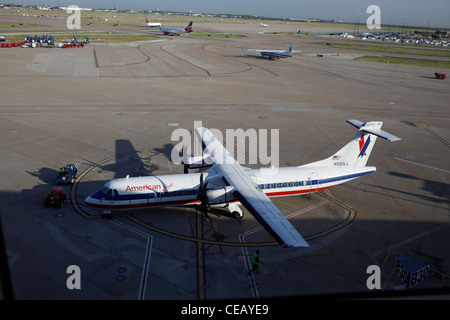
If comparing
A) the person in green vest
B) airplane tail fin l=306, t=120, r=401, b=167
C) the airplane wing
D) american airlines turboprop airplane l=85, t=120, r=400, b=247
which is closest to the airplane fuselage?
american airlines turboprop airplane l=85, t=120, r=400, b=247

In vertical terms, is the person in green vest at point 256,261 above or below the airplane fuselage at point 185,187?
below

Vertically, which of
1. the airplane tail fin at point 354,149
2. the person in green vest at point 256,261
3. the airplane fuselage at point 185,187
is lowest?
the person in green vest at point 256,261

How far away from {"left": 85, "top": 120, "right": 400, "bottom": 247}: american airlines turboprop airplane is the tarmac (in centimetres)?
150

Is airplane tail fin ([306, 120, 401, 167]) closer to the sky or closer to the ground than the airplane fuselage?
closer to the sky

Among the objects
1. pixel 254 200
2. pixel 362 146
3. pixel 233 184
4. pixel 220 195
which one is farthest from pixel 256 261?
pixel 362 146

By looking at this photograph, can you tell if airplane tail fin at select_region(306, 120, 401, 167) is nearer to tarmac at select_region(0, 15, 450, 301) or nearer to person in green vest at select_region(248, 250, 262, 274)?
tarmac at select_region(0, 15, 450, 301)

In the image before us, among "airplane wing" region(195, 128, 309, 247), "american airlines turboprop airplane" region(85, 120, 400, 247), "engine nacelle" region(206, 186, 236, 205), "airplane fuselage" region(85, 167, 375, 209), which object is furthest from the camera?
"airplane fuselage" region(85, 167, 375, 209)

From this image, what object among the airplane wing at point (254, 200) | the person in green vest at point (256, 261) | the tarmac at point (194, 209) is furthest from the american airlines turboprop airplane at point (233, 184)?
the person in green vest at point (256, 261)

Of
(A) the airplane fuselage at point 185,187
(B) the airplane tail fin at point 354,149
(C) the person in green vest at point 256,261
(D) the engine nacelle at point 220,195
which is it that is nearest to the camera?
(C) the person in green vest at point 256,261

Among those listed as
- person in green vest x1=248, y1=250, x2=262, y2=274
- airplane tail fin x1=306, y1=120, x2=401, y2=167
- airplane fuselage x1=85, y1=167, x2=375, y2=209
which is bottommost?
person in green vest x1=248, y1=250, x2=262, y2=274

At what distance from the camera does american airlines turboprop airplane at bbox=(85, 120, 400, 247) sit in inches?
870

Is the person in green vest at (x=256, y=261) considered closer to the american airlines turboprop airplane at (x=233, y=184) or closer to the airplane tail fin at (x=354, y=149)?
the american airlines turboprop airplane at (x=233, y=184)

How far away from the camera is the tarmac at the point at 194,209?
62.4 ft
